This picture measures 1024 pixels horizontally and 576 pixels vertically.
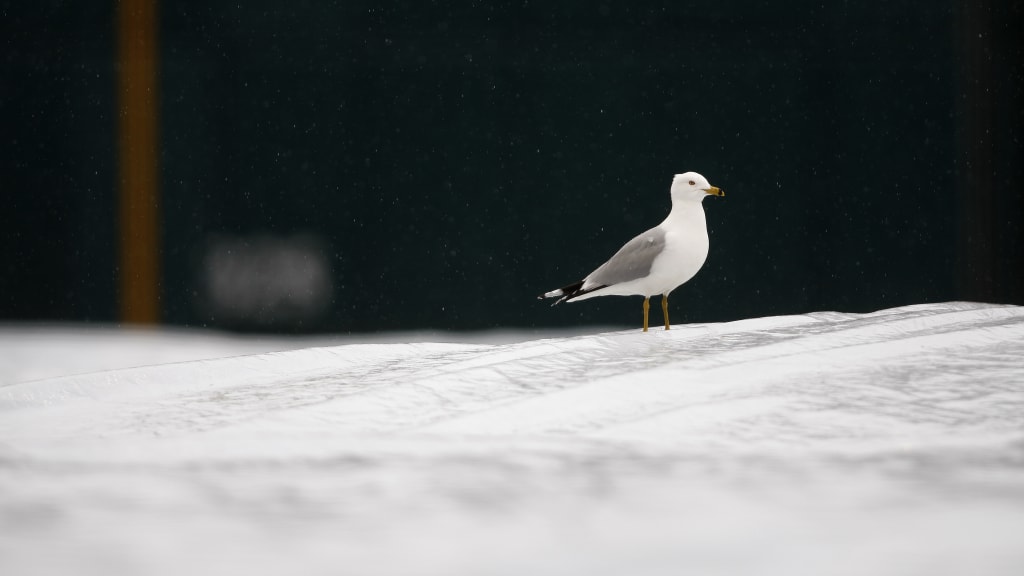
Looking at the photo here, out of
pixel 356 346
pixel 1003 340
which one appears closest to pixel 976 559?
pixel 1003 340

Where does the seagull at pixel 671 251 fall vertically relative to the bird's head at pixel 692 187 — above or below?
below

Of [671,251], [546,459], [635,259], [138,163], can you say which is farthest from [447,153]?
[546,459]

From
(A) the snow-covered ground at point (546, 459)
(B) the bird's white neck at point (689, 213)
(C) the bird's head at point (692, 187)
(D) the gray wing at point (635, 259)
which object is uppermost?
(C) the bird's head at point (692, 187)

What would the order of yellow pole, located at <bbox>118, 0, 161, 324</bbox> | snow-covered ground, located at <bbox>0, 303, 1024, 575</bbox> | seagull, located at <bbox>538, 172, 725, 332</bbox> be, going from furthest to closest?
yellow pole, located at <bbox>118, 0, 161, 324</bbox>
seagull, located at <bbox>538, 172, 725, 332</bbox>
snow-covered ground, located at <bbox>0, 303, 1024, 575</bbox>

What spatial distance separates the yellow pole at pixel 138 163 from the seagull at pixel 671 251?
250 centimetres

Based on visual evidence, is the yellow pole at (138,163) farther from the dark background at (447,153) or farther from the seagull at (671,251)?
A: the seagull at (671,251)

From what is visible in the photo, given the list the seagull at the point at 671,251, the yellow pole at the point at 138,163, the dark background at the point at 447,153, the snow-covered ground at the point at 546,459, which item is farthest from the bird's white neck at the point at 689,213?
the yellow pole at the point at 138,163

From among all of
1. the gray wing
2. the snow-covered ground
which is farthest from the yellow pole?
the snow-covered ground

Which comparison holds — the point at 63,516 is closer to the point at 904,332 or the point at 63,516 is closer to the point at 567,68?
the point at 904,332

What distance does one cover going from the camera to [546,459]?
210cm

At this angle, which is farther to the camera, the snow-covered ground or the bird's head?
the bird's head

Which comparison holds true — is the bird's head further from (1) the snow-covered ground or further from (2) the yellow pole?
(2) the yellow pole

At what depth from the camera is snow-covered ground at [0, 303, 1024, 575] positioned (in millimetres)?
1648

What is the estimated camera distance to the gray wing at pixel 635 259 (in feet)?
12.4
